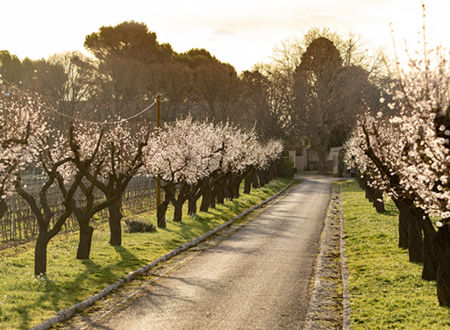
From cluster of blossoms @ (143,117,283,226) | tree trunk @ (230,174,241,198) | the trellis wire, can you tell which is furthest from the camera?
tree trunk @ (230,174,241,198)

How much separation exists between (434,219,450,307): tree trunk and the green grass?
9.90m

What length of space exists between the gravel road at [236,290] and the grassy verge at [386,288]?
162 centimetres

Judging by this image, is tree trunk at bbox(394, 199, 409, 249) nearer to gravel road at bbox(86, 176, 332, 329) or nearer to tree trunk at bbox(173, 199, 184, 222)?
gravel road at bbox(86, 176, 332, 329)

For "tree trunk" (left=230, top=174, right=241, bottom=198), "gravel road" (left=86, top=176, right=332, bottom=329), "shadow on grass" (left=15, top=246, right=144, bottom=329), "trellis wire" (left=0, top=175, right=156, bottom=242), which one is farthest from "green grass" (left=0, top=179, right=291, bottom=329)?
"tree trunk" (left=230, top=174, right=241, bottom=198)

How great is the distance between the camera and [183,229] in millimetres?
29922

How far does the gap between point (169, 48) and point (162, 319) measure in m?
80.0

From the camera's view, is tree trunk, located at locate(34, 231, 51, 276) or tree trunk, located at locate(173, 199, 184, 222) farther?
tree trunk, located at locate(173, 199, 184, 222)

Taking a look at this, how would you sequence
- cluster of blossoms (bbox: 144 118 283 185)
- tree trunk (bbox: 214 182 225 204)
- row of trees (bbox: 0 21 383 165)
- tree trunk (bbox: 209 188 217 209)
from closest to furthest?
1. cluster of blossoms (bbox: 144 118 283 185)
2. tree trunk (bbox: 209 188 217 209)
3. tree trunk (bbox: 214 182 225 204)
4. row of trees (bbox: 0 21 383 165)

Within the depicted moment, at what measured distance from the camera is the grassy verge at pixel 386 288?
13195mm

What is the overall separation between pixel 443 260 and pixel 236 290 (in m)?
6.32

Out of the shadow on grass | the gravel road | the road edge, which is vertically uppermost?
the shadow on grass

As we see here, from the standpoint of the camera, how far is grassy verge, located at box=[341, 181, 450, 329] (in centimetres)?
1320

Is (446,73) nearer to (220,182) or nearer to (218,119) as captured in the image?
(220,182)

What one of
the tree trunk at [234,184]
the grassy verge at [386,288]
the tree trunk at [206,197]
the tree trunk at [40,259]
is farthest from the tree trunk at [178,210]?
the tree trunk at [40,259]
